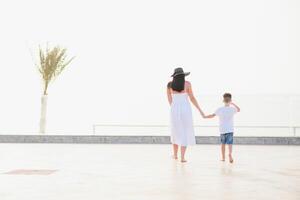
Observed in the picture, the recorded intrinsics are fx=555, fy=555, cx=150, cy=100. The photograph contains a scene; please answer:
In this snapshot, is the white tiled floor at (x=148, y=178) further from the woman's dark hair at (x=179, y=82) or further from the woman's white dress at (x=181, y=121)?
the woman's dark hair at (x=179, y=82)

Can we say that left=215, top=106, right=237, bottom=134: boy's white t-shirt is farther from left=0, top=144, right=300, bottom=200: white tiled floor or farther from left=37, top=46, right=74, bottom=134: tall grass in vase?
left=37, top=46, right=74, bottom=134: tall grass in vase

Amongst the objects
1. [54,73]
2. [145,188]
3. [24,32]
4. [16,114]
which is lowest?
[145,188]

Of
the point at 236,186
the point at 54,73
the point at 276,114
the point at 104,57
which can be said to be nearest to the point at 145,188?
the point at 236,186

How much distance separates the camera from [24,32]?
46.6ft

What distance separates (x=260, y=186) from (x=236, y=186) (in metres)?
0.21

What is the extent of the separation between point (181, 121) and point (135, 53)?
729cm

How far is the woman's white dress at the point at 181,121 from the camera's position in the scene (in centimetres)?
733

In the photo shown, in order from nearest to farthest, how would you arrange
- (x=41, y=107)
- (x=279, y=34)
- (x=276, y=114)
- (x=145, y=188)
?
(x=145, y=188)
(x=276, y=114)
(x=41, y=107)
(x=279, y=34)

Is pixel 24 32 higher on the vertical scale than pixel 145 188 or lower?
higher

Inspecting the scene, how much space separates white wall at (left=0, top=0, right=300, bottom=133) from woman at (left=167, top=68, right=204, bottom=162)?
466 centimetres

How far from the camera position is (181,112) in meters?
7.38

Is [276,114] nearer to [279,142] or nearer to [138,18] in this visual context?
[279,142]

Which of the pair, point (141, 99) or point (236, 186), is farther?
point (141, 99)

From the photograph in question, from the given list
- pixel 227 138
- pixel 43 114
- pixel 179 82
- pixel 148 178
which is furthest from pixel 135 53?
pixel 148 178
